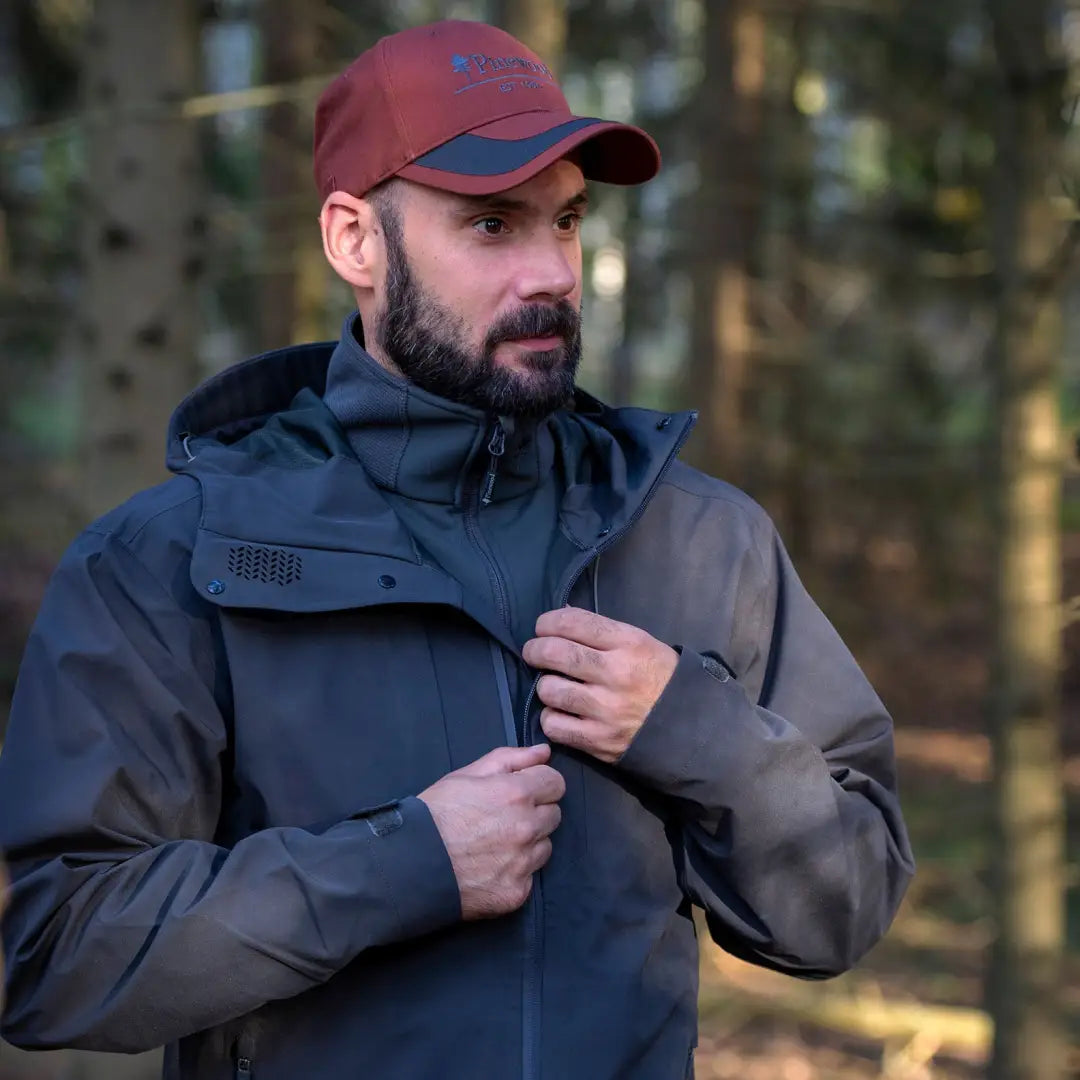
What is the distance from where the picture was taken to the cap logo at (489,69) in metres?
2.42

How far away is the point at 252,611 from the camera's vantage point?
2.10m

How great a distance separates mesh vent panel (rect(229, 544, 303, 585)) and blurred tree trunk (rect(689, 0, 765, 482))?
756 centimetres

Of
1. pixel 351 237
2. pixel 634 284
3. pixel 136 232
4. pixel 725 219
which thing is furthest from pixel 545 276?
pixel 634 284

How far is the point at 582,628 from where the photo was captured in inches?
83.6

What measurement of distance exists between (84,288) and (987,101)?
647 cm

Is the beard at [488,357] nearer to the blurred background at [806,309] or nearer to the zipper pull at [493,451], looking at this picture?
the zipper pull at [493,451]

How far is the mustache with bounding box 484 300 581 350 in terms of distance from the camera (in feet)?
7.71

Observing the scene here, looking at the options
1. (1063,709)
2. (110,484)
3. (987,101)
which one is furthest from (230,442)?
(1063,709)

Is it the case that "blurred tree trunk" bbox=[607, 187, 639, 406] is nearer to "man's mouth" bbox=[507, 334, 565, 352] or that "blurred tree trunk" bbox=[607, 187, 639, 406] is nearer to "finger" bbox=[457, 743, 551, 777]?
"man's mouth" bbox=[507, 334, 565, 352]

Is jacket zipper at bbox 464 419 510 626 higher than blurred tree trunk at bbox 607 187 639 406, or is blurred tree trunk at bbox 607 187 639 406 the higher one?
jacket zipper at bbox 464 419 510 626

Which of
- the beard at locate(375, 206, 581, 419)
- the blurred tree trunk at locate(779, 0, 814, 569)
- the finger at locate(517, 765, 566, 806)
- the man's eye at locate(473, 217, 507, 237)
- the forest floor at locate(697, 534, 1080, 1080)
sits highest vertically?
the man's eye at locate(473, 217, 507, 237)

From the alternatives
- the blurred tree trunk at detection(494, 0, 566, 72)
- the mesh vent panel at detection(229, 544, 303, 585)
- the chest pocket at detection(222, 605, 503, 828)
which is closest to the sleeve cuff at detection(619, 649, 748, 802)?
the chest pocket at detection(222, 605, 503, 828)

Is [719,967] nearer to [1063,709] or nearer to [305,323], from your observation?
[305,323]

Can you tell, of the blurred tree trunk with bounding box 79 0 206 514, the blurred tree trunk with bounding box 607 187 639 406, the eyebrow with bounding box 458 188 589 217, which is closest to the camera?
the eyebrow with bounding box 458 188 589 217
